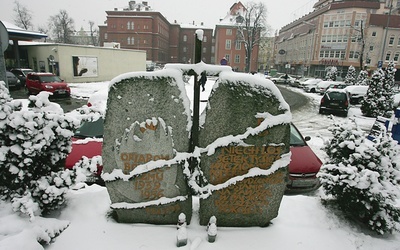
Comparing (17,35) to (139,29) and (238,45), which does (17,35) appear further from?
(238,45)

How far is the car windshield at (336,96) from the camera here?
1414 cm

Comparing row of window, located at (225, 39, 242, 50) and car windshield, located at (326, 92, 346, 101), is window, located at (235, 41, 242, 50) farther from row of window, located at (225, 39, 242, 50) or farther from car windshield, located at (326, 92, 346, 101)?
car windshield, located at (326, 92, 346, 101)

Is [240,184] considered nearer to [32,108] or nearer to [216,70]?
[216,70]

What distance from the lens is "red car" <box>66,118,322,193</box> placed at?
199 inches

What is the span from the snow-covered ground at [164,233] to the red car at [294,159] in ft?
3.50

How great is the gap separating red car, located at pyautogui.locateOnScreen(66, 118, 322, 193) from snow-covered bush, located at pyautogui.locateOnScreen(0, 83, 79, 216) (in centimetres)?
150

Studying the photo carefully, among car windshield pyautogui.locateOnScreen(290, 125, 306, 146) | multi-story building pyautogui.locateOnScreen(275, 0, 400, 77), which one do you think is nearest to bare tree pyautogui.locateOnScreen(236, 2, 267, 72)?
multi-story building pyautogui.locateOnScreen(275, 0, 400, 77)

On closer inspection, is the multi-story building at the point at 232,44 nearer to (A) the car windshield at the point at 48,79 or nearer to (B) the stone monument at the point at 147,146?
(A) the car windshield at the point at 48,79

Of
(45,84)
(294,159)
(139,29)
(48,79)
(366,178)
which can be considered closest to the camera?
(366,178)

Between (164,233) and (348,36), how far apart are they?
5444 cm

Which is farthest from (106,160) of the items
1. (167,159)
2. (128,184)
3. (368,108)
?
(368,108)

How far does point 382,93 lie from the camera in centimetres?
1399

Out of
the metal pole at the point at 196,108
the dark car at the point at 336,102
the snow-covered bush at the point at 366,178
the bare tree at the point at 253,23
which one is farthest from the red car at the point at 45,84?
the bare tree at the point at 253,23

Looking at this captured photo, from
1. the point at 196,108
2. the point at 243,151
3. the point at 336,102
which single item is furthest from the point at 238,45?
the point at 243,151
